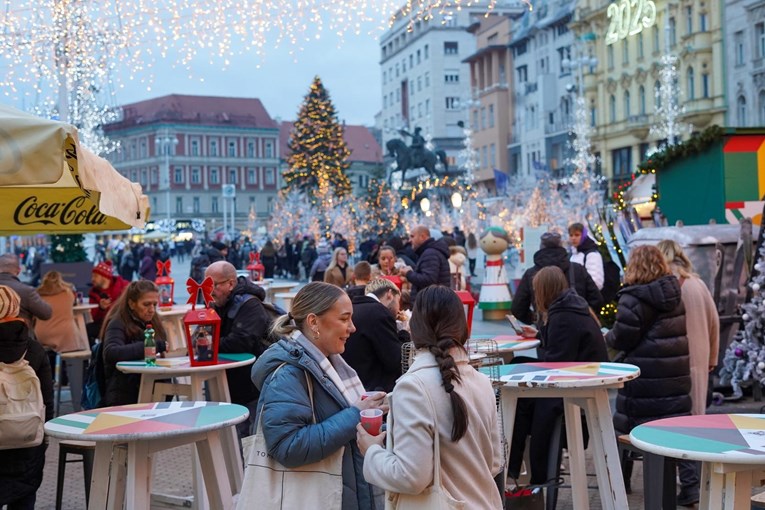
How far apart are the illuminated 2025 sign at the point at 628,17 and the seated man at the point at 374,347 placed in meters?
52.4

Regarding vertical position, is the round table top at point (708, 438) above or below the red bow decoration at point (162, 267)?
below

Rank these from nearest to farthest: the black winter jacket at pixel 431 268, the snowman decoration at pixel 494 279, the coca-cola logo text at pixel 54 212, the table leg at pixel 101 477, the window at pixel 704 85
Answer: the table leg at pixel 101 477 → the coca-cola logo text at pixel 54 212 → the black winter jacket at pixel 431 268 → the snowman decoration at pixel 494 279 → the window at pixel 704 85

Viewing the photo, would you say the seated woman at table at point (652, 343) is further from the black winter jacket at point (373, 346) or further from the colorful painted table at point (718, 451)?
the colorful painted table at point (718, 451)

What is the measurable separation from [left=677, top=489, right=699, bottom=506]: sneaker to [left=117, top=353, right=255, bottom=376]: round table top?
292 centimetres

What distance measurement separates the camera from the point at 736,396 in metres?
10.3

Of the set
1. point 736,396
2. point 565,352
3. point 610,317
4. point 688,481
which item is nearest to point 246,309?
point 565,352

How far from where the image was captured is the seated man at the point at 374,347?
6.27 meters

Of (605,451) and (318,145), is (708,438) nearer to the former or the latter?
(605,451)

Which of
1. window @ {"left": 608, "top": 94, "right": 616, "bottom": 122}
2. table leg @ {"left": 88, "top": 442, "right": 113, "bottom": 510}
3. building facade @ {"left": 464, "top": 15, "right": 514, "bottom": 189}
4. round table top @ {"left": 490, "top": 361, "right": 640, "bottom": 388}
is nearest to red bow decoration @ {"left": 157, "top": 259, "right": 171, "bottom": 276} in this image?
round table top @ {"left": 490, "top": 361, "right": 640, "bottom": 388}

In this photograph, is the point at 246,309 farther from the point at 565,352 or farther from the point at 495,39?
the point at 495,39

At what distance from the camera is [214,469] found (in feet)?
17.5

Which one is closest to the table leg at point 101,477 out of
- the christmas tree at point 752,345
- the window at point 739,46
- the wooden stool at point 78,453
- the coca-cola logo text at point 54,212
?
the wooden stool at point 78,453

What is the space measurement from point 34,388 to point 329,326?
2.50m

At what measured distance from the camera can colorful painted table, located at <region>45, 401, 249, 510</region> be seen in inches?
192
